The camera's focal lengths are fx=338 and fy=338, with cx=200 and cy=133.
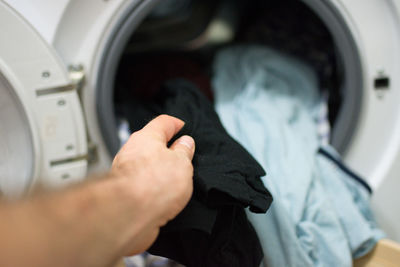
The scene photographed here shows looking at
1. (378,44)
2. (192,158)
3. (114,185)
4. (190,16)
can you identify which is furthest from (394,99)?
(190,16)

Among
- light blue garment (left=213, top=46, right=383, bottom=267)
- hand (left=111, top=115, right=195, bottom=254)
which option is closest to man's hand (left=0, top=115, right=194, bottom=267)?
hand (left=111, top=115, right=195, bottom=254)

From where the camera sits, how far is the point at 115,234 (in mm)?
293

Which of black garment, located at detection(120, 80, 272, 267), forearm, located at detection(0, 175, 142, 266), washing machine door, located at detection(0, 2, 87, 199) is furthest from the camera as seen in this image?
washing machine door, located at detection(0, 2, 87, 199)

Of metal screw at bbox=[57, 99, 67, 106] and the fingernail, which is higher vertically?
metal screw at bbox=[57, 99, 67, 106]

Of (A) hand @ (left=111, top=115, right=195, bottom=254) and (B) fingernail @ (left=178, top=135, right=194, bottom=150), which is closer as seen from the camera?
(A) hand @ (left=111, top=115, right=195, bottom=254)

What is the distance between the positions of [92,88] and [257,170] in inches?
14.5

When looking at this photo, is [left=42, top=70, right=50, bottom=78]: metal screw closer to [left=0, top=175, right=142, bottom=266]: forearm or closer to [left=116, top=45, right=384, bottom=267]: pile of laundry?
[left=116, top=45, right=384, bottom=267]: pile of laundry

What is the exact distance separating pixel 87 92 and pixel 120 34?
0.13 m

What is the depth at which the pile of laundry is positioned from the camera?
0.45 metres

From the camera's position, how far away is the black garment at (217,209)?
1.34 feet

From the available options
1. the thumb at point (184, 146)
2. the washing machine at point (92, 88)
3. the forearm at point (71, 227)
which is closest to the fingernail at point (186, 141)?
the thumb at point (184, 146)

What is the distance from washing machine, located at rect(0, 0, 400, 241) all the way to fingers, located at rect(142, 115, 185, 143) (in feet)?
0.74

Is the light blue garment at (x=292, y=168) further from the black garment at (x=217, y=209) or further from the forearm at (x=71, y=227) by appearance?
the forearm at (x=71, y=227)

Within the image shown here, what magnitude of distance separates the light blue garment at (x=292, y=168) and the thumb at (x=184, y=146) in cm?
17
